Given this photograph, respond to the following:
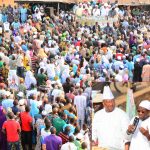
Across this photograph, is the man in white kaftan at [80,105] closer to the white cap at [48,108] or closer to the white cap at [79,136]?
the white cap at [48,108]

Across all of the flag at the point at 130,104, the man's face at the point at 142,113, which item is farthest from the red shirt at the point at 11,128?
the man's face at the point at 142,113

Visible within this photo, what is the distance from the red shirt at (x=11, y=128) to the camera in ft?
38.5

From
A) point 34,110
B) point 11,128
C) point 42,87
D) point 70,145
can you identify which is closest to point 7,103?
point 34,110

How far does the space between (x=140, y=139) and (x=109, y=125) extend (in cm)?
40

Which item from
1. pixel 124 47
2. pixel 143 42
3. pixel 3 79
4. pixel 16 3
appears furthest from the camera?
pixel 16 3

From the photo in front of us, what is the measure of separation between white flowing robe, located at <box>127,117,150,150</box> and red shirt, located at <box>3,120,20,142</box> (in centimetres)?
557

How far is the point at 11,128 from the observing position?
11766 millimetres

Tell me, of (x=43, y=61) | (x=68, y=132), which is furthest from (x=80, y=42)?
(x=68, y=132)

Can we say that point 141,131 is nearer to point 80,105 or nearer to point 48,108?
point 48,108

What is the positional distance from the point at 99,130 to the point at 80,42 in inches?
709

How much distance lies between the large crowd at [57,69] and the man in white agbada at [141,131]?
0.86 m

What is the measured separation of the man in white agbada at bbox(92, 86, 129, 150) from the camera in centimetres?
655

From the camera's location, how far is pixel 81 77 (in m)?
17.2

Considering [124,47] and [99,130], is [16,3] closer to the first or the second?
[124,47]
